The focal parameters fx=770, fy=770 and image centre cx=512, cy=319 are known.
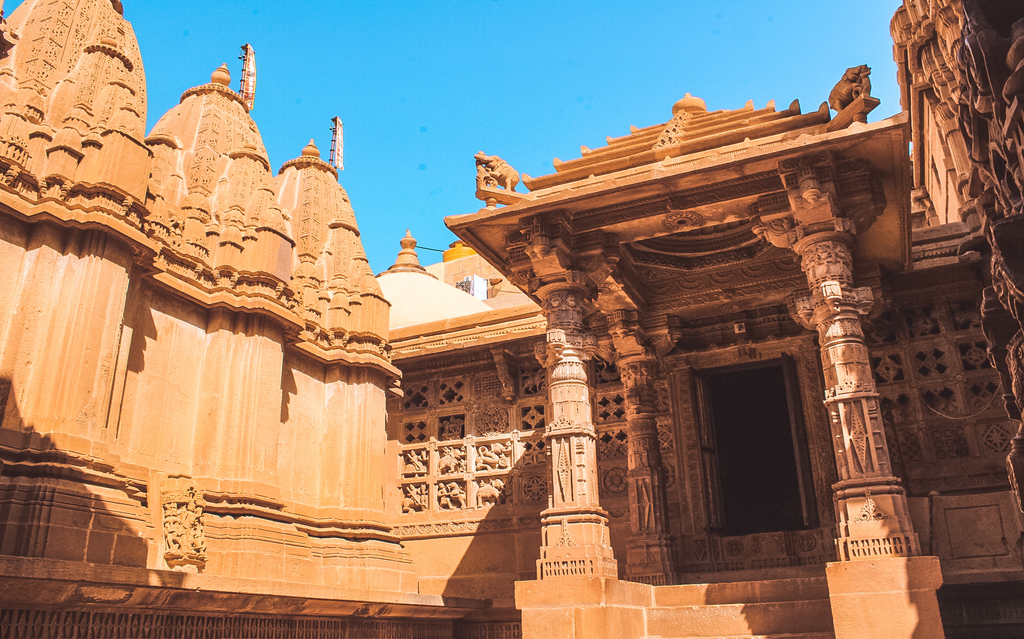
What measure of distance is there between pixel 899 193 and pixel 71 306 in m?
8.99

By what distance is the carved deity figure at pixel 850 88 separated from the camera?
8375 mm

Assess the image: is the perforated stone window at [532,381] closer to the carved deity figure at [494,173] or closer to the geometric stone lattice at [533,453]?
the geometric stone lattice at [533,453]

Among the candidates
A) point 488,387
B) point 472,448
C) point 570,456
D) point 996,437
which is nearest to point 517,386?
point 488,387

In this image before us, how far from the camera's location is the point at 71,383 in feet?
25.7

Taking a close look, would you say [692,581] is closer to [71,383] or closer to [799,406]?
[799,406]

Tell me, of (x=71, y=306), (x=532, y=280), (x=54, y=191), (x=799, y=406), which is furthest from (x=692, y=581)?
(x=54, y=191)

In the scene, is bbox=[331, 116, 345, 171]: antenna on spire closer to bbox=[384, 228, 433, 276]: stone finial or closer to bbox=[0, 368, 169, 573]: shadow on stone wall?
bbox=[384, 228, 433, 276]: stone finial

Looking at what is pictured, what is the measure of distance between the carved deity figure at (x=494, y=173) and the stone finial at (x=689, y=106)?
2742mm

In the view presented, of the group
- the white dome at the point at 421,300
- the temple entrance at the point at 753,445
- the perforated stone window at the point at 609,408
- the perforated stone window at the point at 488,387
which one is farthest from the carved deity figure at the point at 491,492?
the white dome at the point at 421,300

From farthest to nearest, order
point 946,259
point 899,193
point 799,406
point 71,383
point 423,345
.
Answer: point 423,345, point 799,406, point 946,259, point 899,193, point 71,383

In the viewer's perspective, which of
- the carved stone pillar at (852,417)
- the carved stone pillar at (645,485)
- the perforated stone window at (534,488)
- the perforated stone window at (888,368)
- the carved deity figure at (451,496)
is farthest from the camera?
the carved deity figure at (451,496)

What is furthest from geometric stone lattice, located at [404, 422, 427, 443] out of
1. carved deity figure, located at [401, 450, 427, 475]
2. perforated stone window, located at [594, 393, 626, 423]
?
perforated stone window, located at [594, 393, 626, 423]

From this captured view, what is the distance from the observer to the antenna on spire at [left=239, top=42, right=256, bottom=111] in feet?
72.4

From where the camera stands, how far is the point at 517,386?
524 inches
